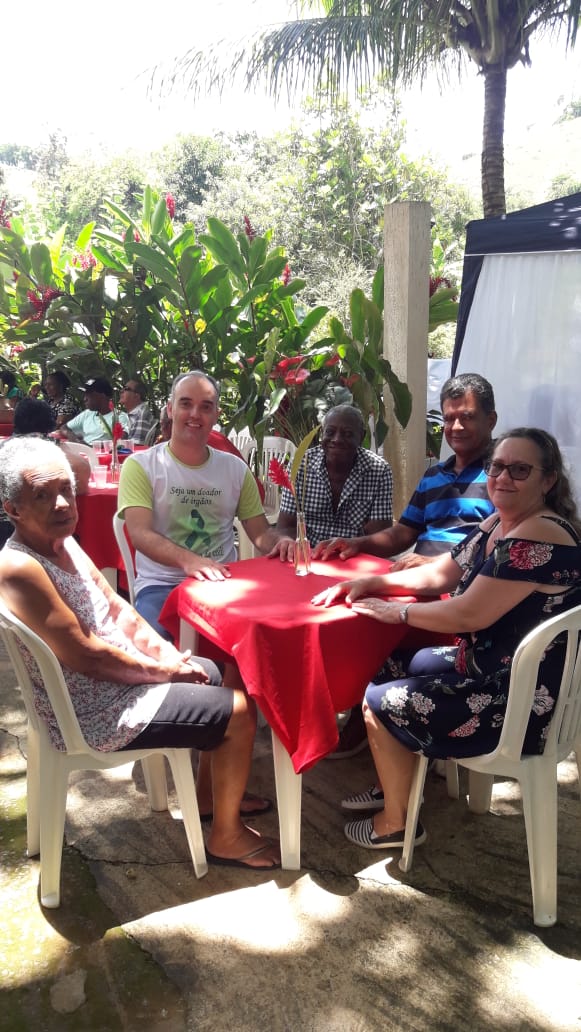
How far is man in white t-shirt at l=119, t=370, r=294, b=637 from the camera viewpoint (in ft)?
10.6

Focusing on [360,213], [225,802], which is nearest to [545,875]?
[225,802]

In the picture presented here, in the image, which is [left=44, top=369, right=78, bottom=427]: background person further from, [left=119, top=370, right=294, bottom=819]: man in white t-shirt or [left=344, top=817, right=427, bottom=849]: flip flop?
[left=344, top=817, right=427, bottom=849]: flip flop

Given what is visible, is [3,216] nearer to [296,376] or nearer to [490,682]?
[296,376]

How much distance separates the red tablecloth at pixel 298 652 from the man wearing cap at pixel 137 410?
3966 millimetres

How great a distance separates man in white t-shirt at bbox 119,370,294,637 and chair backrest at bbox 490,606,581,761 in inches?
49.4

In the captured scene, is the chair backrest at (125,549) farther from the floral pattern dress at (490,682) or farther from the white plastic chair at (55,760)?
the floral pattern dress at (490,682)

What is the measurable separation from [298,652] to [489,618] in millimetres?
552

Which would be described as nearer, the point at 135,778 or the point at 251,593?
the point at 251,593

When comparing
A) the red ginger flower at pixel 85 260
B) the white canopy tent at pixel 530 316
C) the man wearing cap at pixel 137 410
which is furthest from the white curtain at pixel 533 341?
the red ginger flower at pixel 85 260

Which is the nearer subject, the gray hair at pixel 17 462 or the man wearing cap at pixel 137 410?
the gray hair at pixel 17 462

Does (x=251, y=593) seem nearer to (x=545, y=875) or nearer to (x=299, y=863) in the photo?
(x=299, y=863)

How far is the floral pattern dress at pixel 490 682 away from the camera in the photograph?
2.20 m

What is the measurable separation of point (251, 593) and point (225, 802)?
0.67 m

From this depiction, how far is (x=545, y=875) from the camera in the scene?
2240 millimetres
